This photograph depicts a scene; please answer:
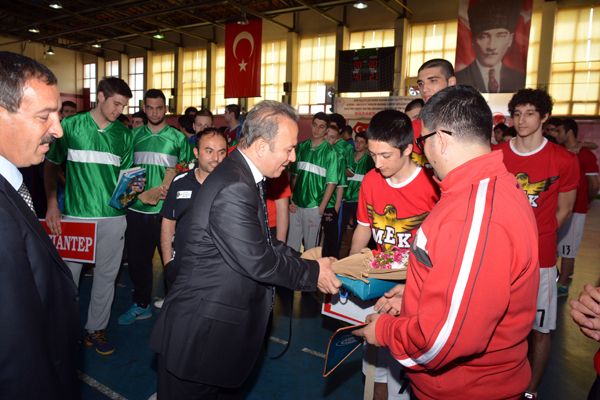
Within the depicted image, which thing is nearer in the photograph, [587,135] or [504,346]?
[504,346]

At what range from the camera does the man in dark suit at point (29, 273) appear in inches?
41.9

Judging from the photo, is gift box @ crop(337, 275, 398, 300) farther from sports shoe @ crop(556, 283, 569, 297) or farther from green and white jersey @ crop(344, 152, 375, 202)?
sports shoe @ crop(556, 283, 569, 297)

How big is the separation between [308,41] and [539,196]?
17.5 meters

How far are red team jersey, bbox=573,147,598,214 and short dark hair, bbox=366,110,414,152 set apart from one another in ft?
15.0

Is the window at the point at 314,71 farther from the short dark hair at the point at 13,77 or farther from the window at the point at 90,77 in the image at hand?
the short dark hair at the point at 13,77

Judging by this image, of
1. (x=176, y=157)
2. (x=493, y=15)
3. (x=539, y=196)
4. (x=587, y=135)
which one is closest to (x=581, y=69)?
(x=587, y=135)

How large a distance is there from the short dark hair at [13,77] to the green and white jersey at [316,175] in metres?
4.04

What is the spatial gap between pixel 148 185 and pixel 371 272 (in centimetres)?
295

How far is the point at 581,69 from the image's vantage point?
1417 centimetres

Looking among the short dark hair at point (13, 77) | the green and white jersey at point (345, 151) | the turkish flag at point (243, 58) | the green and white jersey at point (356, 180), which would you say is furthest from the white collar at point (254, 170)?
the turkish flag at point (243, 58)

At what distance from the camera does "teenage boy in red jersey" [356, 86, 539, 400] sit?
127 cm

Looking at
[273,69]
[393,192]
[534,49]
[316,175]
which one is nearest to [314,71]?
[273,69]

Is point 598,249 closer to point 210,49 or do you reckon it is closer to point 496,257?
point 496,257

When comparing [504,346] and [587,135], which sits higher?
[587,135]
